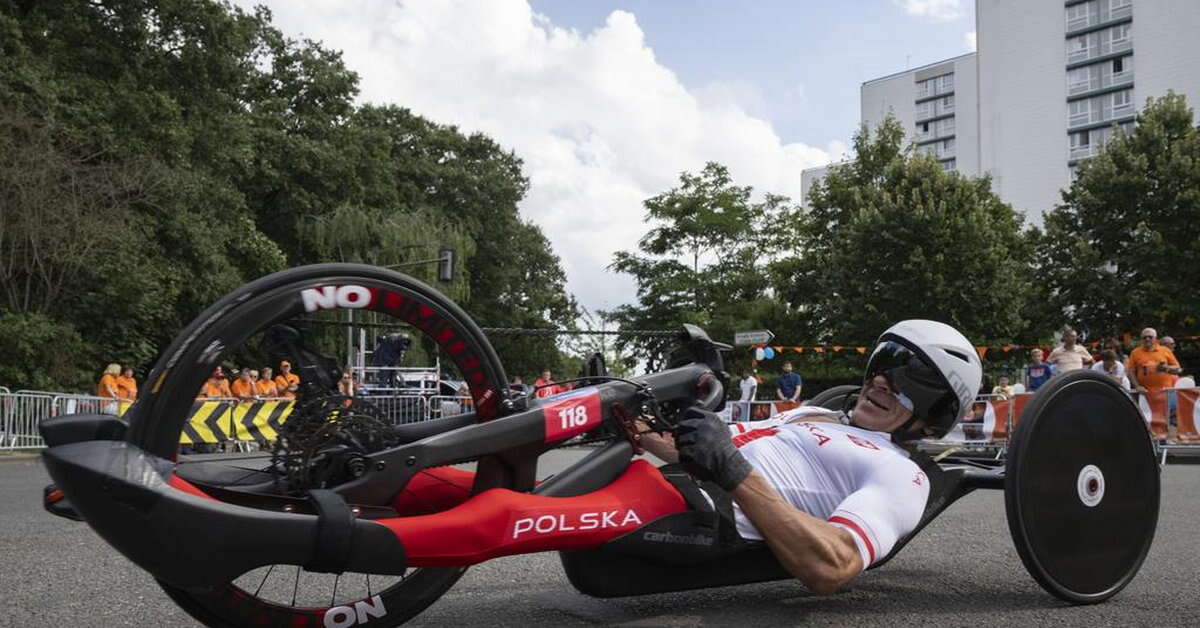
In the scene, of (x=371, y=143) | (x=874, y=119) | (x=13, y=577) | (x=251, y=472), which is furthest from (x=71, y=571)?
(x=874, y=119)

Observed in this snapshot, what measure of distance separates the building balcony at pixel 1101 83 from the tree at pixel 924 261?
1168 inches

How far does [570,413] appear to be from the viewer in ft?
10.2

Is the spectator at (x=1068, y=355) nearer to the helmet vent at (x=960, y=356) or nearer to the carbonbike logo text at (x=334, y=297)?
the helmet vent at (x=960, y=356)

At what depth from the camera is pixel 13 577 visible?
425 cm

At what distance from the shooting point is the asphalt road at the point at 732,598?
3.43m

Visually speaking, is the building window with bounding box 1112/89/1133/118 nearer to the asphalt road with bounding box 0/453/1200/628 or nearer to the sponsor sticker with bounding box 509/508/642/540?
the asphalt road with bounding box 0/453/1200/628

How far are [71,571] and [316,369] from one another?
2.29 meters

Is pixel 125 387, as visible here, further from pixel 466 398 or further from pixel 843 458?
pixel 843 458

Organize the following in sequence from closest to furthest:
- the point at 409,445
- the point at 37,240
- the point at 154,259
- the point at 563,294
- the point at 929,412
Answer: the point at 409,445 → the point at 929,412 → the point at 37,240 → the point at 154,259 → the point at 563,294

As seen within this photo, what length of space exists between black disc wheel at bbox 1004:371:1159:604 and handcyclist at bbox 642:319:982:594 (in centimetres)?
30

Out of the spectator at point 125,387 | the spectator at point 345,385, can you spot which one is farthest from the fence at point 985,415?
the spectator at point 345,385

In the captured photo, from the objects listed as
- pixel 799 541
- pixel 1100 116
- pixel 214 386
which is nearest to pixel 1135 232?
pixel 214 386

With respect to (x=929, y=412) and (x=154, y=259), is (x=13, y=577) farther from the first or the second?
(x=154, y=259)

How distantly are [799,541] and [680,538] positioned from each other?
36 cm
